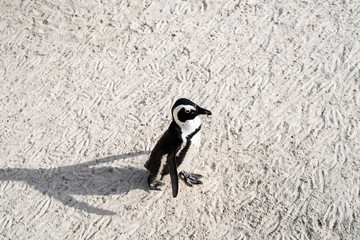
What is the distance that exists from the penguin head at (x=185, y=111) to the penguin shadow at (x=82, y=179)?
94 centimetres

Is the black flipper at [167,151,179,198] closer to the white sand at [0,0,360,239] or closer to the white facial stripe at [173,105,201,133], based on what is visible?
the white facial stripe at [173,105,201,133]

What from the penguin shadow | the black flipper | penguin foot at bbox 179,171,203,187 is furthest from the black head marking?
the penguin shadow

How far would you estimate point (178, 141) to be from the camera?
346cm

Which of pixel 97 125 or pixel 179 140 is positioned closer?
pixel 179 140

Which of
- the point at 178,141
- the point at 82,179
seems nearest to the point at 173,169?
the point at 178,141

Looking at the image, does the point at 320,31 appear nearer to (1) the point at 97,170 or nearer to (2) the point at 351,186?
(2) the point at 351,186

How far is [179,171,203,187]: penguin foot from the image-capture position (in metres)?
3.91

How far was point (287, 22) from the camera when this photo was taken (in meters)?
5.17

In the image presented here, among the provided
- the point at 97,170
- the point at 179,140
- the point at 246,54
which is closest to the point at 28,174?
the point at 97,170

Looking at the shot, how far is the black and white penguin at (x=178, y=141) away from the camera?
10.9 ft

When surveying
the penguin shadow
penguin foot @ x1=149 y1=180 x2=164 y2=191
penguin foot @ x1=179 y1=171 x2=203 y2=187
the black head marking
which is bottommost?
the penguin shadow

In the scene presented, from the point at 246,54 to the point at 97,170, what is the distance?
86.0 inches

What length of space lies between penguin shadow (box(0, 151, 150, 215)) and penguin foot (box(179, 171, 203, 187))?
38 cm

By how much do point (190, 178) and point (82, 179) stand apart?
106 cm
